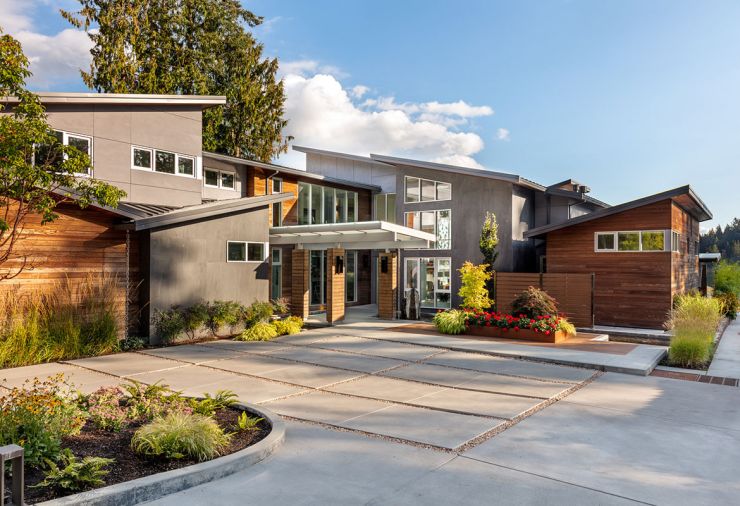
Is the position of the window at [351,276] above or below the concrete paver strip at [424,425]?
above

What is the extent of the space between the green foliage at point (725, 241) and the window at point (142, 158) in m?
59.8

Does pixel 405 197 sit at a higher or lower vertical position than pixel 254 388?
higher

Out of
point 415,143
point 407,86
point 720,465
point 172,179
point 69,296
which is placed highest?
point 415,143

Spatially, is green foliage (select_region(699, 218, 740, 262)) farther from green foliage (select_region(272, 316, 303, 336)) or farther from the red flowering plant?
green foliage (select_region(272, 316, 303, 336))

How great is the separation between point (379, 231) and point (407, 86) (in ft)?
20.8

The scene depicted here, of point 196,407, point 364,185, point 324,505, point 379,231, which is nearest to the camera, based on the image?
point 324,505

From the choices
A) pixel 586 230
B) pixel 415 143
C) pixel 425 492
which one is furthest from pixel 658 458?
pixel 415 143

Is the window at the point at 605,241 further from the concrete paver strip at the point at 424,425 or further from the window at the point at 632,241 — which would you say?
the concrete paver strip at the point at 424,425

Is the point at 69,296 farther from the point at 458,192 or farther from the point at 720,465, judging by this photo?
the point at 458,192

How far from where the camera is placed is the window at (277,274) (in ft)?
63.1

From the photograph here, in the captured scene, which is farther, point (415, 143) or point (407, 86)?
point (415, 143)

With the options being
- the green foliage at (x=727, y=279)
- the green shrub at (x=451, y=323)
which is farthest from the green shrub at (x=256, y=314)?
the green foliage at (x=727, y=279)

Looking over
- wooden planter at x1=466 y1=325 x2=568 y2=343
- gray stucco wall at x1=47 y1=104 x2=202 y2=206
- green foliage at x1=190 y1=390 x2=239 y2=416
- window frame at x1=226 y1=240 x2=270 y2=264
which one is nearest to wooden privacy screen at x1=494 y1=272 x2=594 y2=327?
wooden planter at x1=466 y1=325 x2=568 y2=343

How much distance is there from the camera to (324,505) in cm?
405
